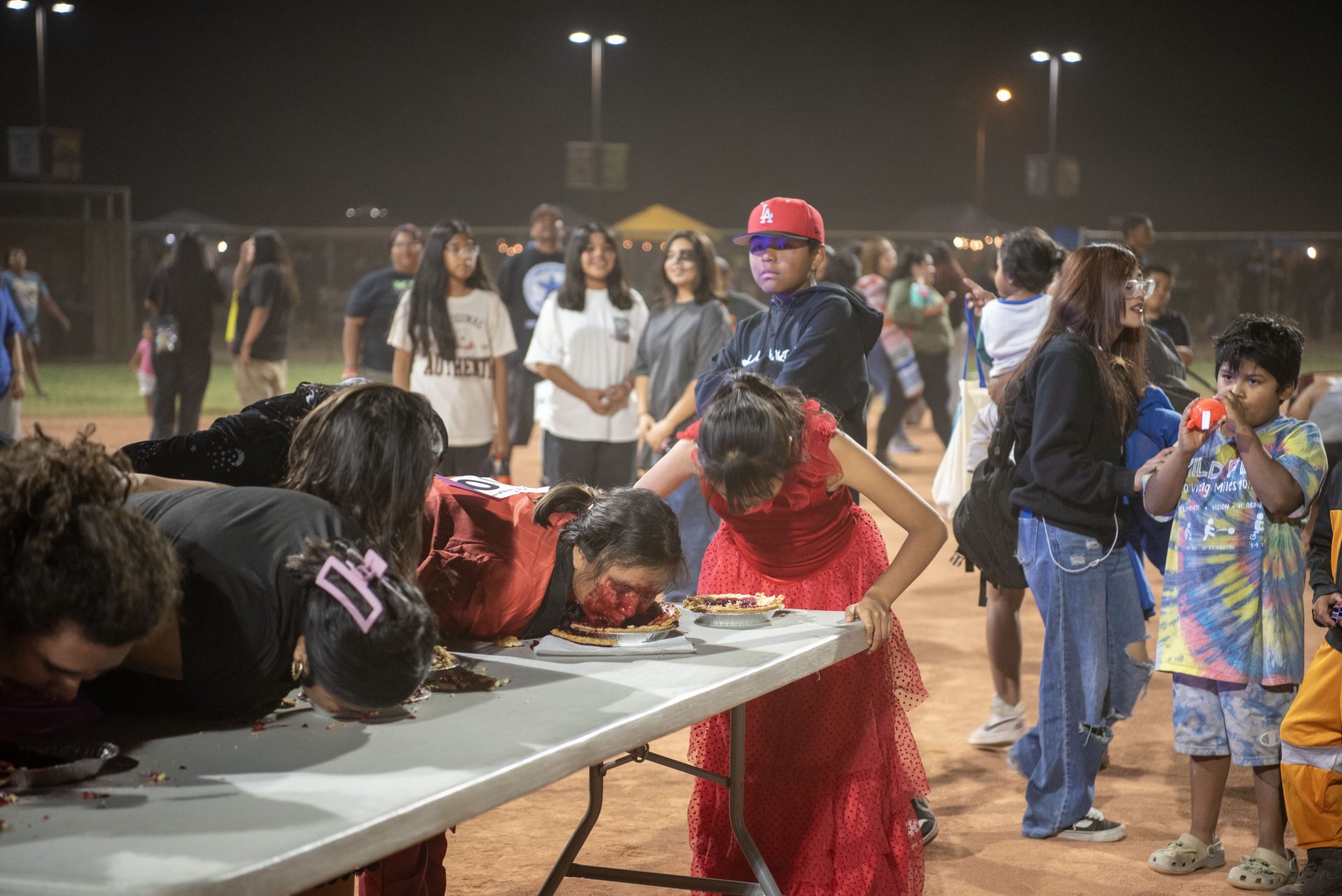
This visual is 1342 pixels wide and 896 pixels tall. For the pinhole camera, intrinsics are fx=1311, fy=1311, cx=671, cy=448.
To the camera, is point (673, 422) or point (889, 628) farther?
point (673, 422)

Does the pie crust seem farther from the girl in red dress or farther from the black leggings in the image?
the black leggings

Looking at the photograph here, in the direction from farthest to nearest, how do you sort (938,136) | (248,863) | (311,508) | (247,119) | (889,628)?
(938,136) < (247,119) < (889,628) < (311,508) < (248,863)

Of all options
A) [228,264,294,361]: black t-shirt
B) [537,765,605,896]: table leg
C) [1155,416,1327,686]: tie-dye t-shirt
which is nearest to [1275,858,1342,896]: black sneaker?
[1155,416,1327,686]: tie-dye t-shirt

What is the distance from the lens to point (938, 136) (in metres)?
61.8

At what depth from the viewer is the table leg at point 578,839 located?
3.21m

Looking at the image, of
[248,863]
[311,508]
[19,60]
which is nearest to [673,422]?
[311,508]

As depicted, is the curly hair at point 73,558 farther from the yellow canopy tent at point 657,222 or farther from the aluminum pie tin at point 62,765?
the yellow canopy tent at point 657,222

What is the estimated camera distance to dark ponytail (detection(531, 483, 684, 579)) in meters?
2.84

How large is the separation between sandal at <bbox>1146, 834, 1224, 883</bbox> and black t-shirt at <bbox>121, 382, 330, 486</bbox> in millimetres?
2799

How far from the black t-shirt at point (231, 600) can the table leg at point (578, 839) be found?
3.77 ft

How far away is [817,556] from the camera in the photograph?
3.52 meters

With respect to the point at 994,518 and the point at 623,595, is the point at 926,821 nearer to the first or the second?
the point at 994,518

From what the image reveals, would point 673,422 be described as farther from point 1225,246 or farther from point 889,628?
point 1225,246

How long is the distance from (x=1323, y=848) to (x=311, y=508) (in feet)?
9.85
